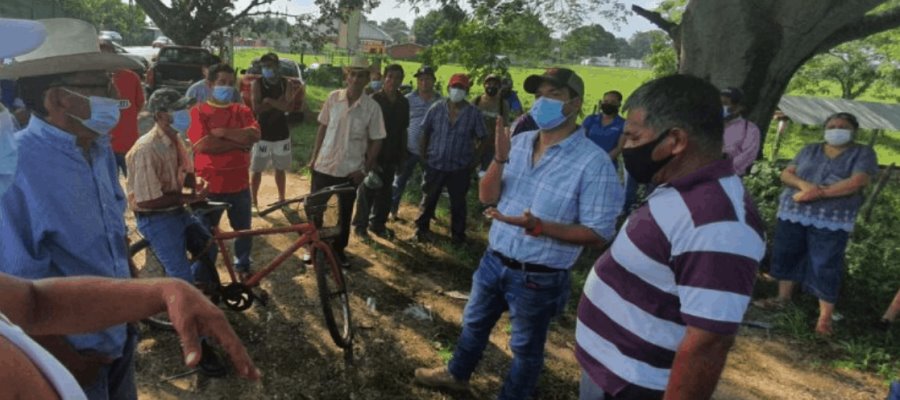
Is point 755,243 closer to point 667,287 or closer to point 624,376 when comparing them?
point 667,287

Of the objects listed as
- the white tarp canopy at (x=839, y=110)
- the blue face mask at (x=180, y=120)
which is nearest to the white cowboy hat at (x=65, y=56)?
the blue face mask at (x=180, y=120)

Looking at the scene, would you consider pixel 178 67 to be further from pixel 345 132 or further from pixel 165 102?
pixel 165 102

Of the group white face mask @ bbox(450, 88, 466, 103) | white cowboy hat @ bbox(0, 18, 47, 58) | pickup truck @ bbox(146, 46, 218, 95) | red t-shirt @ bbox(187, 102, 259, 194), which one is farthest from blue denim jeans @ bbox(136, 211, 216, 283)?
pickup truck @ bbox(146, 46, 218, 95)

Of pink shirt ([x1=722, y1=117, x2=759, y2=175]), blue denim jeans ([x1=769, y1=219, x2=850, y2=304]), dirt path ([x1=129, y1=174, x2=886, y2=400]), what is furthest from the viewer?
pink shirt ([x1=722, y1=117, x2=759, y2=175])

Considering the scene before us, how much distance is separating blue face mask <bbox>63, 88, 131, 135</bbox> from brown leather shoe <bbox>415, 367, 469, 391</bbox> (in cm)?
230

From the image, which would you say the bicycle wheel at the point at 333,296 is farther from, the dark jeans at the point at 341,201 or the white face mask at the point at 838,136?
the white face mask at the point at 838,136

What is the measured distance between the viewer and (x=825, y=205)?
15.1 ft

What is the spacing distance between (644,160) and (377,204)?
4.57 m

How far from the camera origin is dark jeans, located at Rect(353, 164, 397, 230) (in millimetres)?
6051

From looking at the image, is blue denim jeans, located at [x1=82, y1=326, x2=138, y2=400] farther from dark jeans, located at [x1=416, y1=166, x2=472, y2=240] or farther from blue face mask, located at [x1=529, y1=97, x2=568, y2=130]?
dark jeans, located at [x1=416, y1=166, x2=472, y2=240]

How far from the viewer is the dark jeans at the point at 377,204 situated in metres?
6.05

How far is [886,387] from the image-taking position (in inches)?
162

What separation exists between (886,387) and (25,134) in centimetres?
546

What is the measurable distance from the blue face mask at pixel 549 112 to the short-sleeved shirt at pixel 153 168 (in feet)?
7.40
